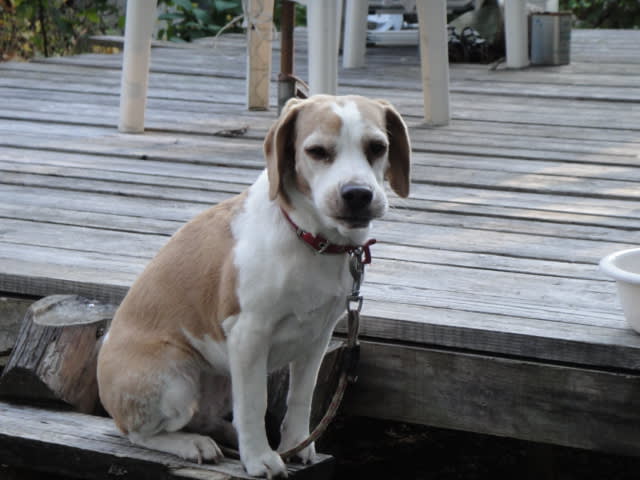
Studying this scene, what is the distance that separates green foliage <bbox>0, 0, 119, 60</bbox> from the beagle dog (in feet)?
19.5

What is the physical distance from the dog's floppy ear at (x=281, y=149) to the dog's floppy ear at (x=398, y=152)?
0.17m

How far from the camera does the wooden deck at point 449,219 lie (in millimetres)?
2244

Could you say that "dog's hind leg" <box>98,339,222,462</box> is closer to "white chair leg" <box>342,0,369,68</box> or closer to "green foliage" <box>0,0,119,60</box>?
"white chair leg" <box>342,0,369,68</box>

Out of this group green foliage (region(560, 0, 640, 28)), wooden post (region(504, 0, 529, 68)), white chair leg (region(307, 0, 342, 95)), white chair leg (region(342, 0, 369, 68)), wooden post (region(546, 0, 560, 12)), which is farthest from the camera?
green foliage (region(560, 0, 640, 28))

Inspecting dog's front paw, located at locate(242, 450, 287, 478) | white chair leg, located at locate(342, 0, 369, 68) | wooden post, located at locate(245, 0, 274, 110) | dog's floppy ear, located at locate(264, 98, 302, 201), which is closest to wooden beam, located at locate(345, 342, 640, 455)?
dog's front paw, located at locate(242, 450, 287, 478)

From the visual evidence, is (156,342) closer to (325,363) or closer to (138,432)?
(138,432)

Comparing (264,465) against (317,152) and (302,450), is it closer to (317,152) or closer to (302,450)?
(302,450)

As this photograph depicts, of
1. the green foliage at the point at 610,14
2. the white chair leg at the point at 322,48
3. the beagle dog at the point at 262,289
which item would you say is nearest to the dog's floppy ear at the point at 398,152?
the beagle dog at the point at 262,289

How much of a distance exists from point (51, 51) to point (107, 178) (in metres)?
4.96

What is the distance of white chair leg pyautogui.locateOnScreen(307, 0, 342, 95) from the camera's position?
151 inches

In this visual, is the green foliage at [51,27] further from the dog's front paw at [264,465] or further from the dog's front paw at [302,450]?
the dog's front paw at [264,465]

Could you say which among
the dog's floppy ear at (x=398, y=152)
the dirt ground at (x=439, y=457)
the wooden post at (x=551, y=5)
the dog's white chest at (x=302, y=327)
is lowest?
the dirt ground at (x=439, y=457)

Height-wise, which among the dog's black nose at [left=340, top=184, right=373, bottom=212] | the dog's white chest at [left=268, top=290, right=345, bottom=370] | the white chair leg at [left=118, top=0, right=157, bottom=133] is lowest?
the dog's white chest at [left=268, top=290, right=345, bottom=370]

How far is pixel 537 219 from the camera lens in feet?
10.3
